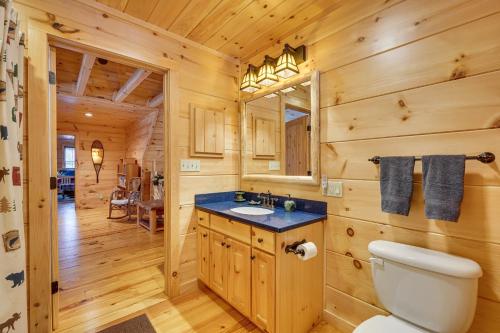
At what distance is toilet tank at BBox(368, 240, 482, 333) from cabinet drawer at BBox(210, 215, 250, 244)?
0.83m

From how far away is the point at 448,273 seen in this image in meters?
1.06

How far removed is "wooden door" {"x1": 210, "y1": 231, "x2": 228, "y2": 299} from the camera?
1.88 metres

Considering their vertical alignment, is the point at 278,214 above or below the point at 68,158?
below

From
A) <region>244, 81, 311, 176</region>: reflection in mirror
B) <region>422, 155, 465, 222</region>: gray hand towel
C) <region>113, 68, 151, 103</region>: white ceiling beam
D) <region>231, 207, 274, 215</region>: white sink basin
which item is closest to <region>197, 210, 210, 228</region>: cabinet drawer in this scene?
<region>231, 207, 274, 215</region>: white sink basin

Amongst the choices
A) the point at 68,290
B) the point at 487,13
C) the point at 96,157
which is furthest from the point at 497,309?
the point at 96,157

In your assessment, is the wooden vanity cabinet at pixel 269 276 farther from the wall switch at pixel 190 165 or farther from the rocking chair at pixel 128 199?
the rocking chair at pixel 128 199

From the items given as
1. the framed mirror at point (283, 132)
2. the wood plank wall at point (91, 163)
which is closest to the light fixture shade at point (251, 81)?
the framed mirror at point (283, 132)

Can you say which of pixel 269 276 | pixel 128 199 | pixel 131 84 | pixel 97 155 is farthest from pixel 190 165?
Answer: pixel 97 155

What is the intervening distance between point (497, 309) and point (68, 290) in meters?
3.20

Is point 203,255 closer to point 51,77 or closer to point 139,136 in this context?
point 51,77

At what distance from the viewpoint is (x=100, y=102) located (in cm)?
454

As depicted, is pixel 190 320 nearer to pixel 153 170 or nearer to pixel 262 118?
pixel 262 118

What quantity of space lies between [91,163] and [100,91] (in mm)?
3111

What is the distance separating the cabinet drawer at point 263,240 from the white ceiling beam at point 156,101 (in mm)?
3606
